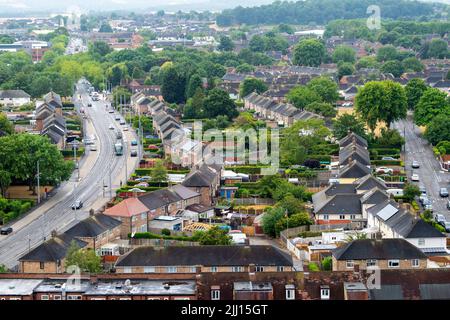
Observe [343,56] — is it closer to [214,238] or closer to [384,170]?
[384,170]

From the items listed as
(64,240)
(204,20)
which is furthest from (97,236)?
(204,20)

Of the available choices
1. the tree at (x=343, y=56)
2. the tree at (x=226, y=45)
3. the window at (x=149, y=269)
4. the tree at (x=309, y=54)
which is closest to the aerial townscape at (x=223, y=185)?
the window at (x=149, y=269)

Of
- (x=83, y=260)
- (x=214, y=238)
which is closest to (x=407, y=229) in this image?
(x=214, y=238)

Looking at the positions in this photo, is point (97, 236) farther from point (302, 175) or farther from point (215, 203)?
point (302, 175)

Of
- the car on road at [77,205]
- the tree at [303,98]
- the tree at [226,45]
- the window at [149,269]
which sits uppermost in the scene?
the tree at [226,45]

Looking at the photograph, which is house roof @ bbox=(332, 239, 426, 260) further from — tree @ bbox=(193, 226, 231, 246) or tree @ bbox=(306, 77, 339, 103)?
tree @ bbox=(306, 77, 339, 103)

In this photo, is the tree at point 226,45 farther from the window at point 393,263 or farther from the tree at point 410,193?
the window at point 393,263

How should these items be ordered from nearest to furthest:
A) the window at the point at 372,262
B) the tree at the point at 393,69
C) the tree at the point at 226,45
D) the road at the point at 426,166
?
the window at the point at 372,262 < the road at the point at 426,166 < the tree at the point at 393,69 < the tree at the point at 226,45
